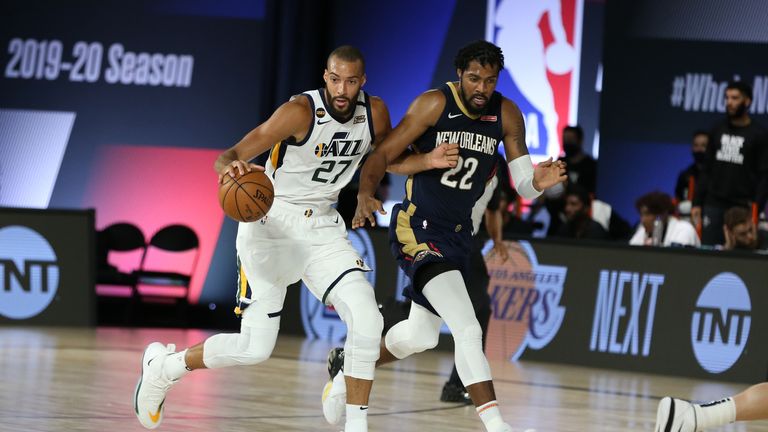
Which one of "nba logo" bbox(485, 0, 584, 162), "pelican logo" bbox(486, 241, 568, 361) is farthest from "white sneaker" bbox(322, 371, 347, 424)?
"nba logo" bbox(485, 0, 584, 162)

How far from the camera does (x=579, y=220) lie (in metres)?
12.2

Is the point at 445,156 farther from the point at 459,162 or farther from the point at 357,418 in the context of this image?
the point at 357,418

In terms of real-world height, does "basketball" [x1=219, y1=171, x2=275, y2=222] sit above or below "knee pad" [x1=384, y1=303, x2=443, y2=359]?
above

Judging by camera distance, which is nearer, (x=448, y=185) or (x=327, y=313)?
(x=448, y=185)

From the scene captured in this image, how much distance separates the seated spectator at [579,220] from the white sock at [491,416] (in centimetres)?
622

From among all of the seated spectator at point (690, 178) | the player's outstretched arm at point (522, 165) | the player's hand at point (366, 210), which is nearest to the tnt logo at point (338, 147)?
the player's hand at point (366, 210)

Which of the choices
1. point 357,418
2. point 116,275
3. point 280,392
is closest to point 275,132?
point 357,418

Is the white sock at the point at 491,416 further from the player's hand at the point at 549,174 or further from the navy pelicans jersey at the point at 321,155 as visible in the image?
the navy pelicans jersey at the point at 321,155

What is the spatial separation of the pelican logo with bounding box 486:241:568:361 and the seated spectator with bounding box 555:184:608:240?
1.00 meters

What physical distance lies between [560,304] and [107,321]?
515cm

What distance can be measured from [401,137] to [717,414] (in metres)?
2.12

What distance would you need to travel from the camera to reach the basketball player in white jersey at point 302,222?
635 cm

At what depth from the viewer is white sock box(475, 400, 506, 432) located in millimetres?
6066

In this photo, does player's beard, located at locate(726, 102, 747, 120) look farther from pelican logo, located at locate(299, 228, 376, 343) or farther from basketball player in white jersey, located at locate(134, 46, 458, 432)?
basketball player in white jersey, located at locate(134, 46, 458, 432)
